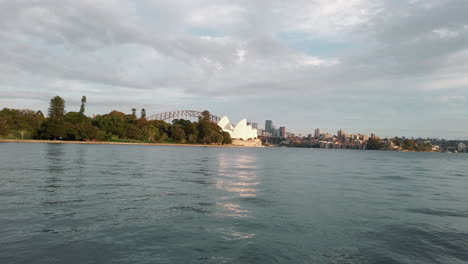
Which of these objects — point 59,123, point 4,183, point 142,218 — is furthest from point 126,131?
point 142,218

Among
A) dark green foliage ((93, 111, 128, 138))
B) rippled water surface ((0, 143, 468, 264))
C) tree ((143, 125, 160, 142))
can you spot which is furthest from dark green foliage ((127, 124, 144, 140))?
rippled water surface ((0, 143, 468, 264))

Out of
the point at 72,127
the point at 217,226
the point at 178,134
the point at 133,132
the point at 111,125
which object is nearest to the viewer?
the point at 217,226

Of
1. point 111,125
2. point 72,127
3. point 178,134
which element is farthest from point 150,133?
point 72,127

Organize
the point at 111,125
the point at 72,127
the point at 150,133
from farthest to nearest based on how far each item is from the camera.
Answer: the point at 150,133 → the point at 111,125 → the point at 72,127

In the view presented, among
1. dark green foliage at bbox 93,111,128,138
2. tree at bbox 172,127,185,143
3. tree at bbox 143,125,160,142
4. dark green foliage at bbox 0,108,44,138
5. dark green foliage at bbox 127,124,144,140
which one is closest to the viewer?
dark green foliage at bbox 0,108,44,138

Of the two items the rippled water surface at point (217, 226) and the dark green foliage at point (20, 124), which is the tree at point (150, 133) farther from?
the rippled water surface at point (217, 226)

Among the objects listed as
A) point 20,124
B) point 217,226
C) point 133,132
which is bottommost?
point 217,226

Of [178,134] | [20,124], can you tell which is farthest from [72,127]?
[178,134]

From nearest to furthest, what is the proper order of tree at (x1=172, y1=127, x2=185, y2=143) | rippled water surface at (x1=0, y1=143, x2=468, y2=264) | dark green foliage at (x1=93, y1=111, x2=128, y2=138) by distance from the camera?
rippled water surface at (x1=0, y1=143, x2=468, y2=264) < dark green foliage at (x1=93, y1=111, x2=128, y2=138) < tree at (x1=172, y1=127, x2=185, y2=143)

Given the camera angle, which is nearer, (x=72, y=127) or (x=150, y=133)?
(x=72, y=127)

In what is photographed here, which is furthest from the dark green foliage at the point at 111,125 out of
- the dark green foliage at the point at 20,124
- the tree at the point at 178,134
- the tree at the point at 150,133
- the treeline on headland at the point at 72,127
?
the tree at the point at 178,134

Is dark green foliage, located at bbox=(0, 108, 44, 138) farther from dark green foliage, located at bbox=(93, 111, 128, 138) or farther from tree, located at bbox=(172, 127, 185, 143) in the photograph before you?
tree, located at bbox=(172, 127, 185, 143)

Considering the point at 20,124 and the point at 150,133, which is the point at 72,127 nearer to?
the point at 20,124

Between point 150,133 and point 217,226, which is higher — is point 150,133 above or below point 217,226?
above
